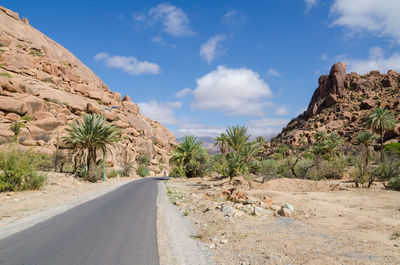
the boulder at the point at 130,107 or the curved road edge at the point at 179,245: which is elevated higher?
the boulder at the point at 130,107

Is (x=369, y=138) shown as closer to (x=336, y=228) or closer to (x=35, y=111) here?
(x=336, y=228)

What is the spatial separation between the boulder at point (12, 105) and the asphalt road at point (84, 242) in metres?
38.6

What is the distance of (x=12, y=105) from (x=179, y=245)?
43619 millimetres

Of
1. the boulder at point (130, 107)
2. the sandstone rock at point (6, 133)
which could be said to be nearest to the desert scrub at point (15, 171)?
the sandstone rock at point (6, 133)

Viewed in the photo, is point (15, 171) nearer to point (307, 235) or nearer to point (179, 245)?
point (179, 245)

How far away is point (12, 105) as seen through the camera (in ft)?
120

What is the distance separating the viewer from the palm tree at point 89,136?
24.2 meters

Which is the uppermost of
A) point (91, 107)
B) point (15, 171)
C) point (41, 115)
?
point (91, 107)

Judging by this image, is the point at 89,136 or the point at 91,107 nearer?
the point at 89,136

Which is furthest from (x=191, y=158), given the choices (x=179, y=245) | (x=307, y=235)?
(x=179, y=245)

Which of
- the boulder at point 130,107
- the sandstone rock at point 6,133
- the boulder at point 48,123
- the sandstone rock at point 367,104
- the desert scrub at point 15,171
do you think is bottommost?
the desert scrub at point 15,171

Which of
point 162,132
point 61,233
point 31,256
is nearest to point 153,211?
point 61,233

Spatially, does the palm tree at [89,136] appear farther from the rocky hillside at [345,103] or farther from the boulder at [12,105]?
the rocky hillside at [345,103]

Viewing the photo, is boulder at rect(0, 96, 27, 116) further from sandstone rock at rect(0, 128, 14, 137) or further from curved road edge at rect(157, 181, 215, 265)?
curved road edge at rect(157, 181, 215, 265)
